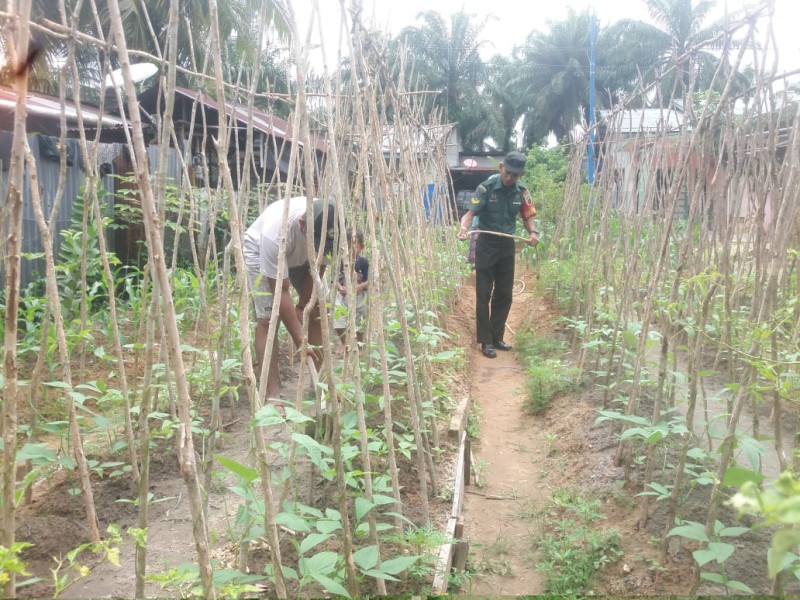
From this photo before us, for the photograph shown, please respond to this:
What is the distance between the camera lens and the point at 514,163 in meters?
4.70

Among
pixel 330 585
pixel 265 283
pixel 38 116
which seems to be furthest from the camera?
pixel 38 116

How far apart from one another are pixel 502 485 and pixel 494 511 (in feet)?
0.98

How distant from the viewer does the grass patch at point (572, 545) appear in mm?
2094

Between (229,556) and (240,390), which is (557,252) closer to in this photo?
(240,390)

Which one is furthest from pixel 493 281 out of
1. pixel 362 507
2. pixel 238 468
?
pixel 238 468

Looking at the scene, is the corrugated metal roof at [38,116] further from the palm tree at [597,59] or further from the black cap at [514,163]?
the palm tree at [597,59]

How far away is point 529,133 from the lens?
91.8 feet

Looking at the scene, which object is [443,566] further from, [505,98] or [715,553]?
[505,98]

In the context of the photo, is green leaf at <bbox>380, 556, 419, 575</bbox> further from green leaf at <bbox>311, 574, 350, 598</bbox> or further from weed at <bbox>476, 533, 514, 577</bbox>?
weed at <bbox>476, 533, 514, 577</bbox>

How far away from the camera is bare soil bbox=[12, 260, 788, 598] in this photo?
182cm

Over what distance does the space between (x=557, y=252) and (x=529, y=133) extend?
21740 mm

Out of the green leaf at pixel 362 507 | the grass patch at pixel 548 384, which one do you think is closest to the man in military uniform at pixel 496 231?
the grass patch at pixel 548 384

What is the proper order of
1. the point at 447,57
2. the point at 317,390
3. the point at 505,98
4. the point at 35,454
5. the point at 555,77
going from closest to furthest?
1. the point at 35,454
2. the point at 317,390
3. the point at 447,57
4. the point at 505,98
5. the point at 555,77

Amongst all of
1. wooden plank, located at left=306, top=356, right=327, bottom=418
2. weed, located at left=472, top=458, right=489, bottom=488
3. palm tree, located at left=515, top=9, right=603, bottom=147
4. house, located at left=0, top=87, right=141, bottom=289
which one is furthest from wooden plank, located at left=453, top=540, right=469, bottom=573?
palm tree, located at left=515, top=9, right=603, bottom=147
